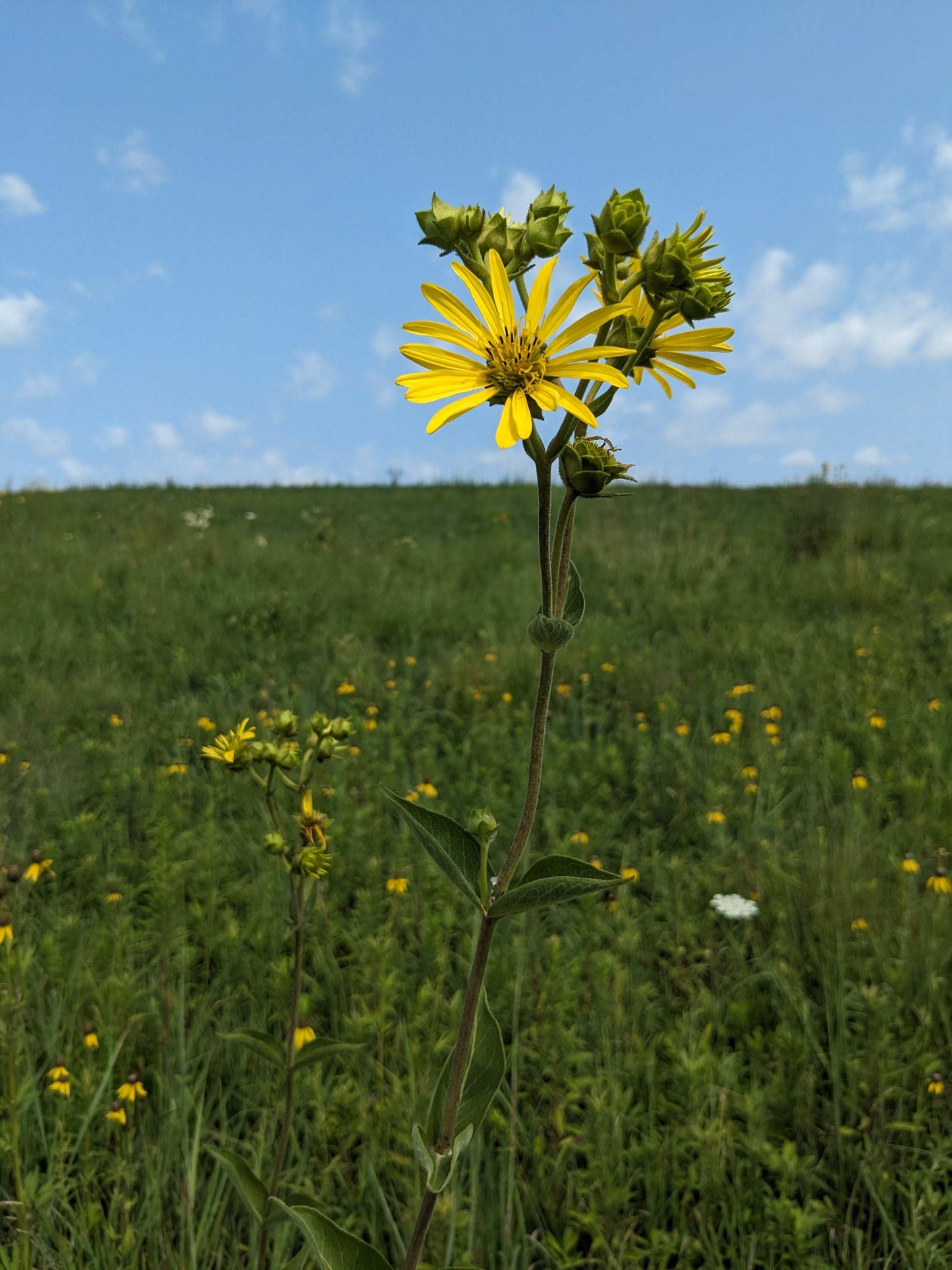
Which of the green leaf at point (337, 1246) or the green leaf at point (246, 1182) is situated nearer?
the green leaf at point (337, 1246)

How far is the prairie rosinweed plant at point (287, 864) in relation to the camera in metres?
1.33

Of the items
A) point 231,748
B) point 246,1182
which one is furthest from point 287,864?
point 246,1182

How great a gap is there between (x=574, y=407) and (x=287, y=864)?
1.03 m

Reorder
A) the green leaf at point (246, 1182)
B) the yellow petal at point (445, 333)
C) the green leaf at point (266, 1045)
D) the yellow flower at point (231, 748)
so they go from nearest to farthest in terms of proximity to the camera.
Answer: the yellow petal at point (445, 333) → the green leaf at point (246, 1182) → the green leaf at point (266, 1045) → the yellow flower at point (231, 748)

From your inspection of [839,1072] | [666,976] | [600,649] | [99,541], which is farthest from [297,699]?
[99,541]

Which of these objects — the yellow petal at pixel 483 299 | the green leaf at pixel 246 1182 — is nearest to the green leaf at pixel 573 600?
the yellow petal at pixel 483 299

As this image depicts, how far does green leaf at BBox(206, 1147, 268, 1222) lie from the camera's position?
4.25 ft

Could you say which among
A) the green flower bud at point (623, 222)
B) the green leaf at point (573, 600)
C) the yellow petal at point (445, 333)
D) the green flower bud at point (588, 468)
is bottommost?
the green leaf at point (573, 600)

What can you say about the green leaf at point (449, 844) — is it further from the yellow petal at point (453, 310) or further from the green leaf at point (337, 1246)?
the yellow petal at point (453, 310)

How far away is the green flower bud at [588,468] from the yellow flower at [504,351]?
0.06 m

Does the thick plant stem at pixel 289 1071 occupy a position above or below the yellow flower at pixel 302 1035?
above

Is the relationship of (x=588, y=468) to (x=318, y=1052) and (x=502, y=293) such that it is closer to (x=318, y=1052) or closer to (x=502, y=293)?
(x=502, y=293)

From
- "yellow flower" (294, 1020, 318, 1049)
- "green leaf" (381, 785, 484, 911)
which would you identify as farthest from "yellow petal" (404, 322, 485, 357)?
"yellow flower" (294, 1020, 318, 1049)

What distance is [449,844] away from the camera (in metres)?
1.07
